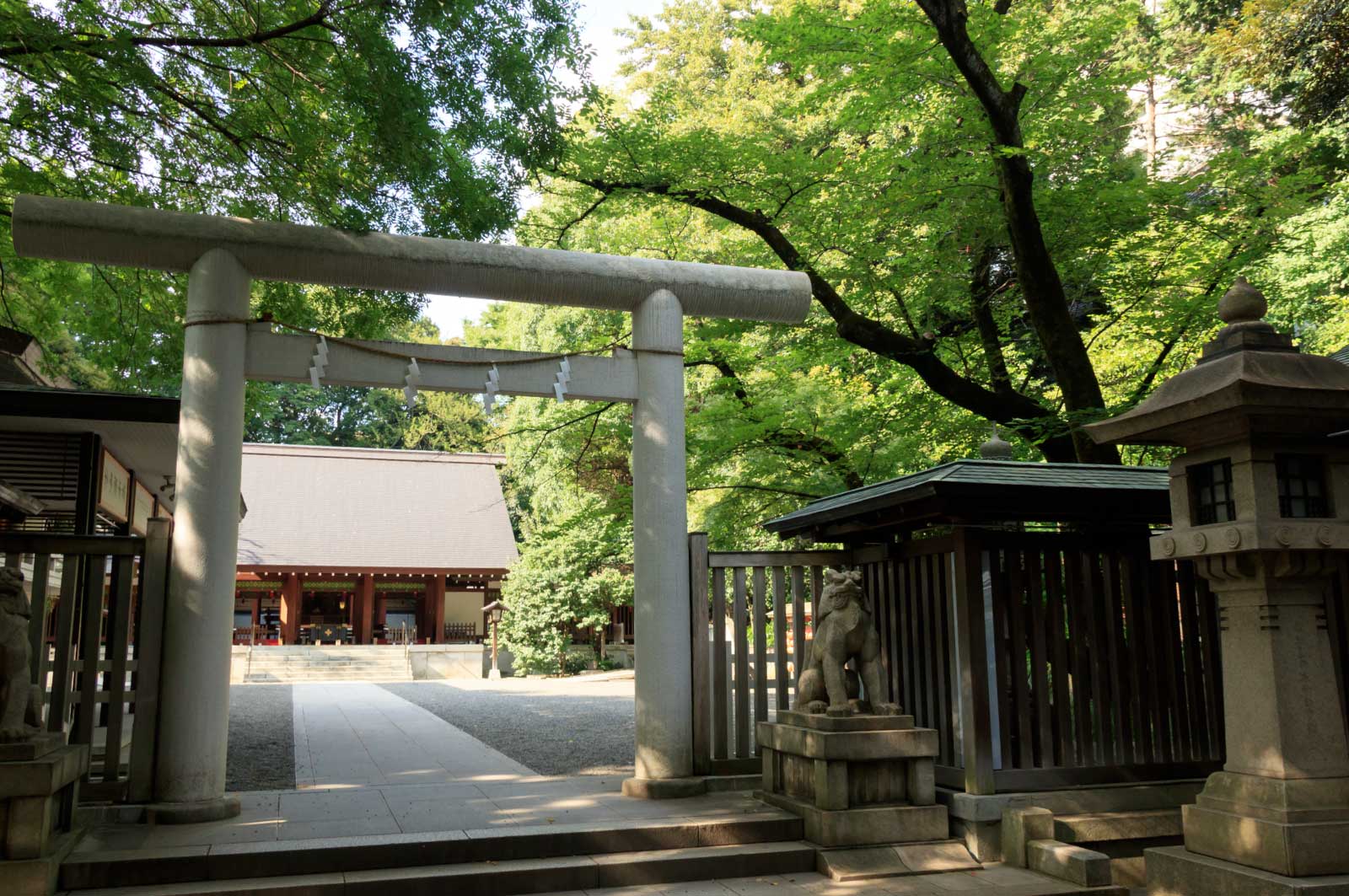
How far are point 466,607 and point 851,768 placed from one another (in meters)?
27.0

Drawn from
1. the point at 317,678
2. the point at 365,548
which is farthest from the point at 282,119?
the point at 365,548

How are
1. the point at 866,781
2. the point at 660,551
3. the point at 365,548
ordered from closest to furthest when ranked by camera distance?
1. the point at 866,781
2. the point at 660,551
3. the point at 365,548

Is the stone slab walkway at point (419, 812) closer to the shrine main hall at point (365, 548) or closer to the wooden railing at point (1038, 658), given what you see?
the wooden railing at point (1038, 658)

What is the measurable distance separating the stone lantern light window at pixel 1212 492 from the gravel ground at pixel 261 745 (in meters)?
6.20

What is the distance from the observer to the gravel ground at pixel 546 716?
877 centimetres

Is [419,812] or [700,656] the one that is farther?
[700,656]

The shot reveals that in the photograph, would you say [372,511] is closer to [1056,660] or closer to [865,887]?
[1056,660]

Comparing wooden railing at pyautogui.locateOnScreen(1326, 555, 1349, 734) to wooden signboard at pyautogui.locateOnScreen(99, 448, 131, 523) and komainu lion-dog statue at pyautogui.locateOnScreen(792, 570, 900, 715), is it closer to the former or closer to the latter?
komainu lion-dog statue at pyautogui.locateOnScreen(792, 570, 900, 715)

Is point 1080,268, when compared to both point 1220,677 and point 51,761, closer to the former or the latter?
point 1220,677

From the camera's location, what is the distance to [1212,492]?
4.84 meters

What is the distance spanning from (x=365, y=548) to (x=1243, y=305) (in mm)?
27427

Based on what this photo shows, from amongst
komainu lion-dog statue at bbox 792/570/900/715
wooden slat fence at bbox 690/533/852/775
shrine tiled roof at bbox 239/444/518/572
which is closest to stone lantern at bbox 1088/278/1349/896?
komainu lion-dog statue at bbox 792/570/900/715

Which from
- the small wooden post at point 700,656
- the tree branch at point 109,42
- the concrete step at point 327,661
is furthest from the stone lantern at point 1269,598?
the concrete step at point 327,661

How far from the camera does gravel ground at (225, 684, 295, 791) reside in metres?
7.34
